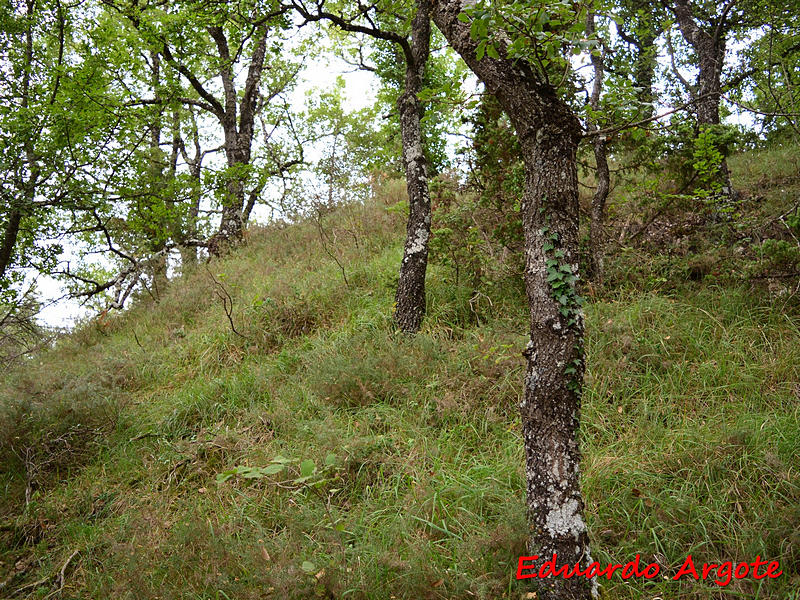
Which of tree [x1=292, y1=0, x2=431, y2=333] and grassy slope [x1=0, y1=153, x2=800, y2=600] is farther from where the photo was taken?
tree [x1=292, y1=0, x2=431, y2=333]

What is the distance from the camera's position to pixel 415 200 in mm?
6656

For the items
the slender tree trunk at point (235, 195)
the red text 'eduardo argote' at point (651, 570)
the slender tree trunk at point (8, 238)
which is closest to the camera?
the red text 'eduardo argote' at point (651, 570)

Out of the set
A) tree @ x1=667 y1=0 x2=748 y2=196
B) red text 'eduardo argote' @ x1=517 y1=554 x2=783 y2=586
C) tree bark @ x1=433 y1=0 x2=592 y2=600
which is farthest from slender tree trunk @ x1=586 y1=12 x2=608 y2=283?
red text 'eduardo argote' @ x1=517 y1=554 x2=783 y2=586

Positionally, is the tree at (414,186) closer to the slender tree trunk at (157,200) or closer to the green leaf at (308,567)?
the green leaf at (308,567)

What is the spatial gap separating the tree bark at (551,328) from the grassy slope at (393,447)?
42cm


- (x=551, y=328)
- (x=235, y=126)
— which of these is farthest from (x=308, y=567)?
(x=235, y=126)

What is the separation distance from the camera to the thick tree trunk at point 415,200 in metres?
6.53

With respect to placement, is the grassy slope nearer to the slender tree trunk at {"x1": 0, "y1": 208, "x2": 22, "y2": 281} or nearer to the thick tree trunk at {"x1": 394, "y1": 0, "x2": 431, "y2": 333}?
the thick tree trunk at {"x1": 394, "y1": 0, "x2": 431, "y2": 333}

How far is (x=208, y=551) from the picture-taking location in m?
3.72

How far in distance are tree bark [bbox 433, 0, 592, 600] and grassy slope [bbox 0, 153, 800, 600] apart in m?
0.42

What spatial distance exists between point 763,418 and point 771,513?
3.33 feet

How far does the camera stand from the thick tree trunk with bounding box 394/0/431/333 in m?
6.53

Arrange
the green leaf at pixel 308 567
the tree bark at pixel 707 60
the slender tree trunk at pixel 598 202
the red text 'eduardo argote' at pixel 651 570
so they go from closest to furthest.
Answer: the red text 'eduardo argote' at pixel 651 570
the green leaf at pixel 308 567
the slender tree trunk at pixel 598 202
the tree bark at pixel 707 60

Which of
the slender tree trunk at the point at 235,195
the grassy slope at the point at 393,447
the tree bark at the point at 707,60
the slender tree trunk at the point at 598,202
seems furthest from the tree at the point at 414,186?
the slender tree trunk at the point at 235,195
